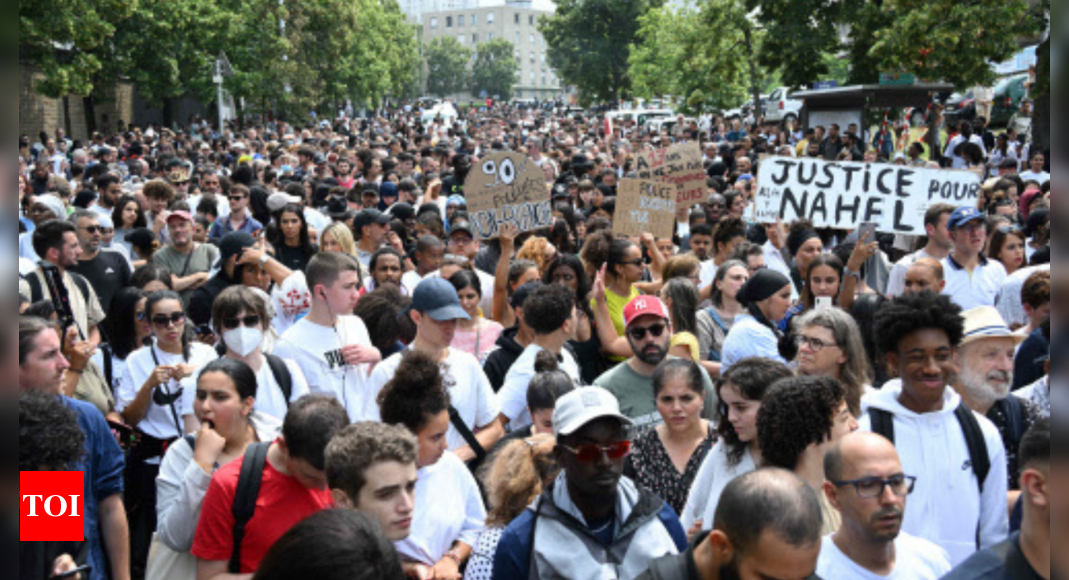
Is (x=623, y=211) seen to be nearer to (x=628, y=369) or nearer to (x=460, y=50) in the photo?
(x=628, y=369)

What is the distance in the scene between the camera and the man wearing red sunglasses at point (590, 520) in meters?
3.58

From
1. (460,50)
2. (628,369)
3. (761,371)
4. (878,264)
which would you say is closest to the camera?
(761,371)

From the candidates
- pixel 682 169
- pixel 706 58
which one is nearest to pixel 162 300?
→ pixel 682 169

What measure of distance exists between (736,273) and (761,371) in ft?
8.86

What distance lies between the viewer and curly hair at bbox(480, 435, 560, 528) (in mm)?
4137

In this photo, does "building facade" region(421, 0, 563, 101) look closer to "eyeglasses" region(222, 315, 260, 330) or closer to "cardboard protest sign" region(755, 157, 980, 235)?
"cardboard protest sign" region(755, 157, 980, 235)

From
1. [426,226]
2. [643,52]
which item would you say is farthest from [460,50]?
[426,226]

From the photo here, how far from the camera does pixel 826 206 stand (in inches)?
364

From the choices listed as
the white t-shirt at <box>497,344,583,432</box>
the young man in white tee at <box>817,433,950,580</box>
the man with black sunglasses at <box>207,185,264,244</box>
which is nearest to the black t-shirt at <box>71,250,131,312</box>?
the man with black sunglasses at <box>207,185,264,244</box>

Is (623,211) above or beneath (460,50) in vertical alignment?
beneath

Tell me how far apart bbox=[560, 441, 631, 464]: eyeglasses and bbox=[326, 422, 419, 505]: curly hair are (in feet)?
1.93

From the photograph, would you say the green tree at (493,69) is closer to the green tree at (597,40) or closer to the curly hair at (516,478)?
the green tree at (597,40)

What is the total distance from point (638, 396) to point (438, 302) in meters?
1.17

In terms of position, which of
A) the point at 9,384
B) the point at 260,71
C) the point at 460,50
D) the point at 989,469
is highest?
the point at 460,50
